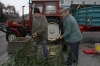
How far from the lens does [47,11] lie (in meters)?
10.0

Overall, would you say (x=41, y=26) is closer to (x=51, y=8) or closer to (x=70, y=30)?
(x=70, y=30)

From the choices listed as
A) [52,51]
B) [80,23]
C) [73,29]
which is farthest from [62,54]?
[80,23]

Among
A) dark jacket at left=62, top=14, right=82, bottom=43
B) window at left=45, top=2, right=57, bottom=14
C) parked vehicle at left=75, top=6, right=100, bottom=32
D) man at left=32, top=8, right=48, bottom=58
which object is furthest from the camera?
window at left=45, top=2, right=57, bottom=14

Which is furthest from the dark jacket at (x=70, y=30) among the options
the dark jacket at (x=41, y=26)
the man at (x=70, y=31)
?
the dark jacket at (x=41, y=26)

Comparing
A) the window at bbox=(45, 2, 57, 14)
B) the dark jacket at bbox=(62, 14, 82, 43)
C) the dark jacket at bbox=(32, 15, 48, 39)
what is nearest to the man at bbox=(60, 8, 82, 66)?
the dark jacket at bbox=(62, 14, 82, 43)

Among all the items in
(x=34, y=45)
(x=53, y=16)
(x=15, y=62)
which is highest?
(x=53, y=16)

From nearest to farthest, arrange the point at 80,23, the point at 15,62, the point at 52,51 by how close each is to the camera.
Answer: the point at 15,62 < the point at 52,51 < the point at 80,23

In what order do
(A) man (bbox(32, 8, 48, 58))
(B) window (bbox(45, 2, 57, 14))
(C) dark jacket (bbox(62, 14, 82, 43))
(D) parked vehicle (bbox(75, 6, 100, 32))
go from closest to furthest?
(C) dark jacket (bbox(62, 14, 82, 43))
(A) man (bbox(32, 8, 48, 58))
(D) parked vehicle (bbox(75, 6, 100, 32))
(B) window (bbox(45, 2, 57, 14))

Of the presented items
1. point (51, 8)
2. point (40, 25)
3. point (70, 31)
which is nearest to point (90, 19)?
point (51, 8)

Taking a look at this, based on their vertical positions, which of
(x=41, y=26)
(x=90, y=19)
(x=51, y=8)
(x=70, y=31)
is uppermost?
(x=51, y=8)

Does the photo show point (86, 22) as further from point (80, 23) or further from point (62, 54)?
point (62, 54)

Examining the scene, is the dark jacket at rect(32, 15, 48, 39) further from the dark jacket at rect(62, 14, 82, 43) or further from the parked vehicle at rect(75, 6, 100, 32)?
the parked vehicle at rect(75, 6, 100, 32)

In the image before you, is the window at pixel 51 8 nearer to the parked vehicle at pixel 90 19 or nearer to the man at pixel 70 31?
the parked vehicle at pixel 90 19

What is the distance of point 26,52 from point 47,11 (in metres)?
6.55
